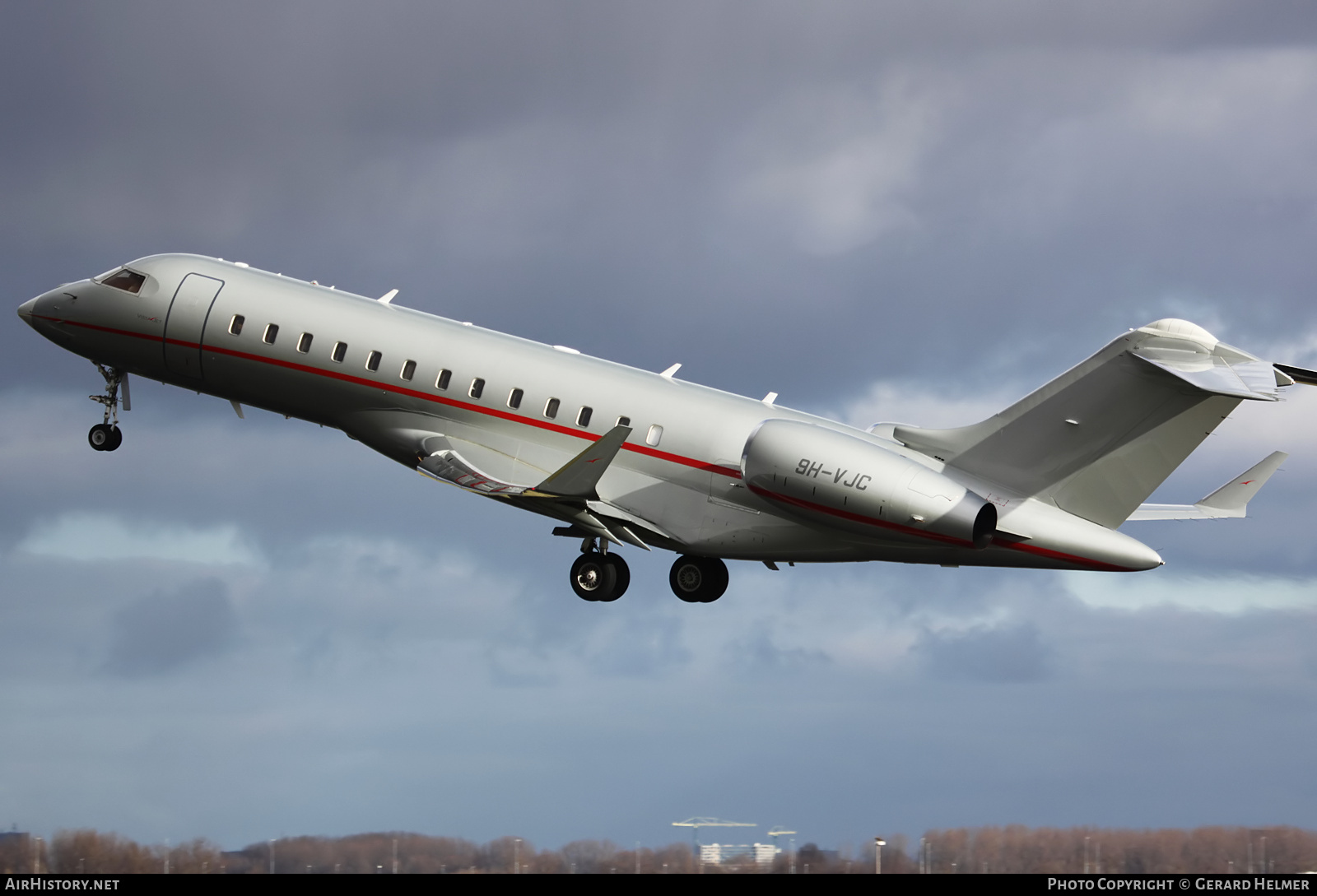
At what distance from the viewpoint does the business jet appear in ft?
81.1

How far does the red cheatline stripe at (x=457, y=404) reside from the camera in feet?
89.9

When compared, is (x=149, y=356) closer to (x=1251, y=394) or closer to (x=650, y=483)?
(x=650, y=483)

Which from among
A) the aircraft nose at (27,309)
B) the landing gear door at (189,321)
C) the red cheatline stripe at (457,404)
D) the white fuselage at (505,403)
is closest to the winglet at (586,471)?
the red cheatline stripe at (457,404)

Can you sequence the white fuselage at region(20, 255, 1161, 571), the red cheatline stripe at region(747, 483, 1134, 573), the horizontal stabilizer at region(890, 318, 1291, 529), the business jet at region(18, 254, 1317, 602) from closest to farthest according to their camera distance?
1. the horizontal stabilizer at region(890, 318, 1291, 529)
2. the business jet at region(18, 254, 1317, 602)
3. the red cheatline stripe at region(747, 483, 1134, 573)
4. the white fuselage at region(20, 255, 1161, 571)

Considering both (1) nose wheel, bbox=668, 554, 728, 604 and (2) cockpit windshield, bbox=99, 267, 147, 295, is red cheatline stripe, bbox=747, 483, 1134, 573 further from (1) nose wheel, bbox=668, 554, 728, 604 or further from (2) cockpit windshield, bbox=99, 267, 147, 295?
(2) cockpit windshield, bbox=99, 267, 147, 295

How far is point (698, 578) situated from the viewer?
29250 mm

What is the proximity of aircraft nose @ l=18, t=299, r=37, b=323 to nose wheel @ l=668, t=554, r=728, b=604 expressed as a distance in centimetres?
1410

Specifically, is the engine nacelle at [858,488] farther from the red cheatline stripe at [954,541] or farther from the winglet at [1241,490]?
the winglet at [1241,490]

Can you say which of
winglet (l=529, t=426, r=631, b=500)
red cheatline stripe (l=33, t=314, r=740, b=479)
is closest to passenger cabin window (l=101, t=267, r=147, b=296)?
red cheatline stripe (l=33, t=314, r=740, b=479)

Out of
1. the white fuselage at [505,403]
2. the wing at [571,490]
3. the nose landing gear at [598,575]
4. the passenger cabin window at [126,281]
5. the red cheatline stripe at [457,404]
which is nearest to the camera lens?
the wing at [571,490]

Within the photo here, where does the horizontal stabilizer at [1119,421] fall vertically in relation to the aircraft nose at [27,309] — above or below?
below

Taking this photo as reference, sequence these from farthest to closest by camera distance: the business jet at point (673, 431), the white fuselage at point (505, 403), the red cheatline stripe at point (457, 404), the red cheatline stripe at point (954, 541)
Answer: the red cheatline stripe at point (457, 404) → the white fuselage at point (505, 403) → the red cheatline stripe at point (954, 541) → the business jet at point (673, 431)

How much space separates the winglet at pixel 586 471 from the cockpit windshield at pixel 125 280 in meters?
9.71
